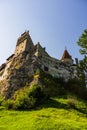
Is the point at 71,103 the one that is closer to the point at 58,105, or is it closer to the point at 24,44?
the point at 58,105

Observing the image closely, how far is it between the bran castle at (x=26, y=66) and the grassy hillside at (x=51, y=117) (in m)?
12.4

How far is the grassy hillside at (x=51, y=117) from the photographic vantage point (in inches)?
1559

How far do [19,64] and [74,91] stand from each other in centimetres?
1530

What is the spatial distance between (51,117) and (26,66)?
93.7ft

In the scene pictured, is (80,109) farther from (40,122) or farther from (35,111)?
(40,122)

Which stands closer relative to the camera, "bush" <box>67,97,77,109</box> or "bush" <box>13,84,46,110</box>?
"bush" <box>13,84,46,110</box>

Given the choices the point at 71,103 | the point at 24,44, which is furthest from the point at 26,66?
the point at 71,103

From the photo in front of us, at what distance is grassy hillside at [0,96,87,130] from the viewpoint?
1559 inches

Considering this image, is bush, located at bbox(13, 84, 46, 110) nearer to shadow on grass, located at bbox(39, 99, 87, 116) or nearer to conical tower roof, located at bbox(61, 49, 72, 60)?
shadow on grass, located at bbox(39, 99, 87, 116)

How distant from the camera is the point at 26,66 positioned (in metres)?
72.9

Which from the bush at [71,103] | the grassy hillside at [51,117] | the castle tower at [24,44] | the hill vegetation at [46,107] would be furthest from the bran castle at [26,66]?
the bush at [71,103]

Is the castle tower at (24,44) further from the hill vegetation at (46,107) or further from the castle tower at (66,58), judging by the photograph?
the hill vegetation at (46,107)

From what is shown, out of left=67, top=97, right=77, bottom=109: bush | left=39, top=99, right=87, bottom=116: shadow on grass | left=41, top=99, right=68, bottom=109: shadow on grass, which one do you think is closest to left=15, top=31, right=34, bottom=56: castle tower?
left=41, top=99, right=68, bottom=109: shadow on grass

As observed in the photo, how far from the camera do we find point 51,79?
71.4 m
